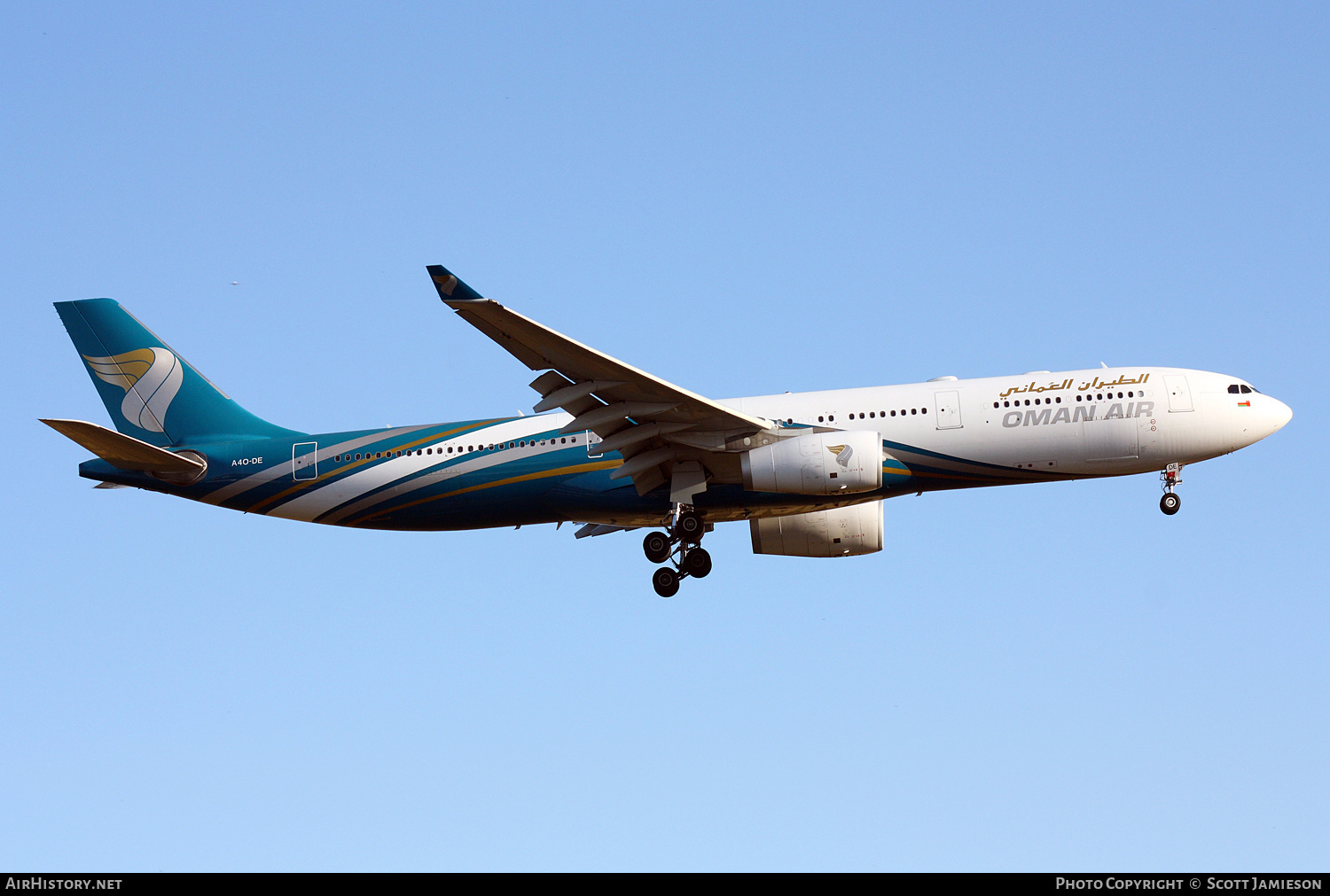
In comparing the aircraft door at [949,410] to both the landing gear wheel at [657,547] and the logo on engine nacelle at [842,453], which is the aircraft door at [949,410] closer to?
the logo on engine nacelle at [842,453]

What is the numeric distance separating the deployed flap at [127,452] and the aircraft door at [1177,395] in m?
23.0

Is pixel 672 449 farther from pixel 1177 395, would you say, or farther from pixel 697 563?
pixel 1177 395

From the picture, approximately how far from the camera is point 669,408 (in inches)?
1122

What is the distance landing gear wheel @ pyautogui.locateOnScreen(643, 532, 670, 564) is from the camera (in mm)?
31891

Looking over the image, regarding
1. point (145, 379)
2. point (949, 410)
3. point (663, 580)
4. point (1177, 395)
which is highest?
point (145, 379)

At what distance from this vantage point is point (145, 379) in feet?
111

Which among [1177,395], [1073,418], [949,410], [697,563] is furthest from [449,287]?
[1177,395]

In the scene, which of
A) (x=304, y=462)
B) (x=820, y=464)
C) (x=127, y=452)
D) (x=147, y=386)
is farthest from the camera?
(x=147, y=386)

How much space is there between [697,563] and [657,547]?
1045mm

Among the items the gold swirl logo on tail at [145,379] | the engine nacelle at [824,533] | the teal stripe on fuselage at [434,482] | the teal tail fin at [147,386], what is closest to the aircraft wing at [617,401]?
the teal stripe on fuselage at [434,482]

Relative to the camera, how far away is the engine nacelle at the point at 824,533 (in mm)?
34094

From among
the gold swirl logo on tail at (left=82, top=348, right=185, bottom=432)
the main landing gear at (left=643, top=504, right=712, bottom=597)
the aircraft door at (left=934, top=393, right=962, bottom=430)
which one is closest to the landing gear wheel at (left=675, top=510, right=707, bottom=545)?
the main landing gear at (left=643, top=504, right=712, bottom=597)

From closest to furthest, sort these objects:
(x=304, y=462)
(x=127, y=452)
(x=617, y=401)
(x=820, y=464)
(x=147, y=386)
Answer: (x=617, y=401)
(x=820, y=464)
(x=127, y=452)
(x=304, y=462)
(x=147, y=386)
